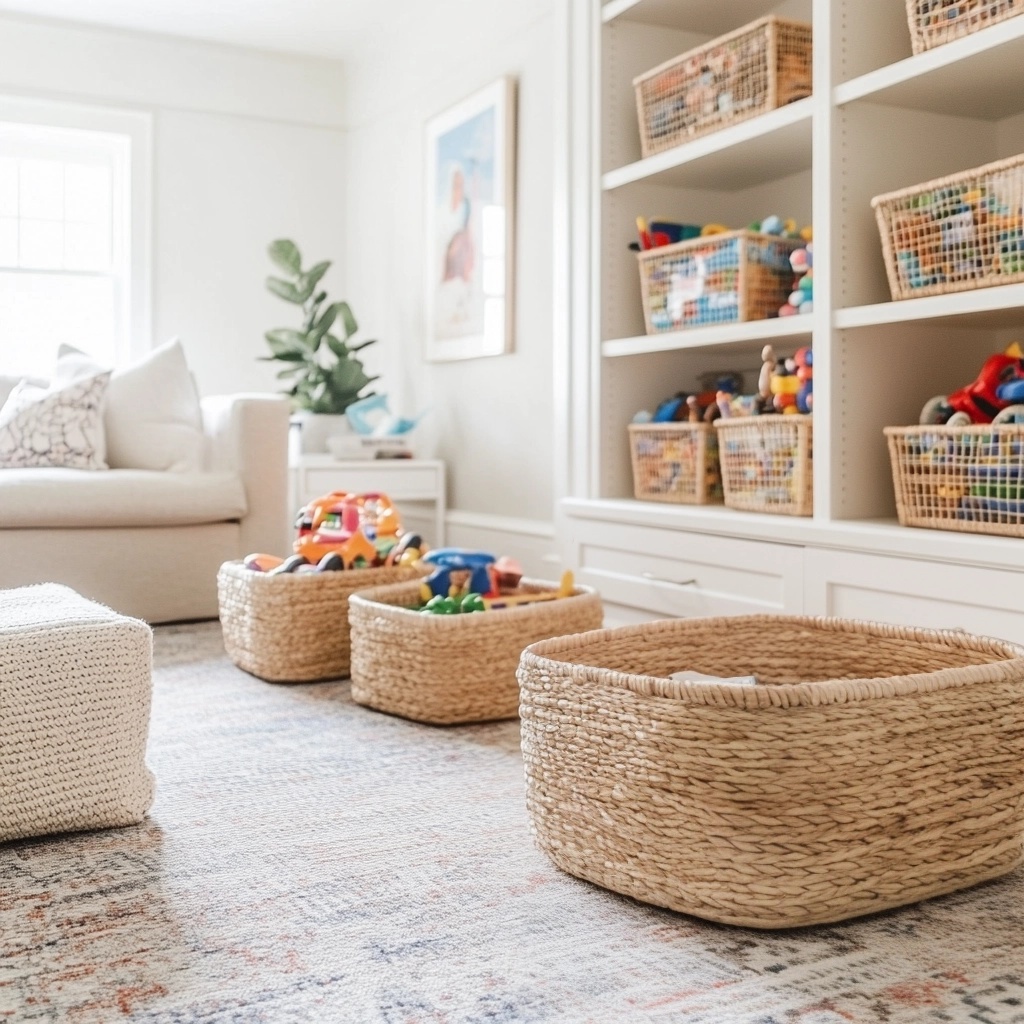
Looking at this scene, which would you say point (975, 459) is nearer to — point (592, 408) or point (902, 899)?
point (902, 899)

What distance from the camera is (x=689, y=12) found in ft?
9.97

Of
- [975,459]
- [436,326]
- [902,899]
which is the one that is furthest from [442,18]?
[902,899]

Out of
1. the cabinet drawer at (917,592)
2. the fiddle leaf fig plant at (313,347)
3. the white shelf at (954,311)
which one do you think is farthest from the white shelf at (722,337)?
the fiddle leaf fig plant at (313,347)

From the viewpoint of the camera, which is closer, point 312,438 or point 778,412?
point 778,412

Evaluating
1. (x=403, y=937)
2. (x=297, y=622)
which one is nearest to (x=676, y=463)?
(x=297, y=622)

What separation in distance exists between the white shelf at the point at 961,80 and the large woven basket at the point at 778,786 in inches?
47.2

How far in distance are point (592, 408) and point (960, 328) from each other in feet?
3.33

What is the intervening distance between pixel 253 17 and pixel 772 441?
10.5 feet

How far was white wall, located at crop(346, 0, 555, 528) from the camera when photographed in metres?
3.83

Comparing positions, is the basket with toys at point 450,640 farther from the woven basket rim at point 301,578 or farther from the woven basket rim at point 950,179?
the woven basket rim at point 950,179

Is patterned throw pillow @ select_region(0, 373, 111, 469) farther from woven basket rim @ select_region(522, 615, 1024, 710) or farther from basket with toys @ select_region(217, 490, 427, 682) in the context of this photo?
woven basket rim @ select_region(522, 615, 1024, 710)

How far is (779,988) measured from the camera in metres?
1.16

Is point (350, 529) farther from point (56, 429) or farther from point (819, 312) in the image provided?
point (819, 312)

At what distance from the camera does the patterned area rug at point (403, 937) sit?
3.68 feet
